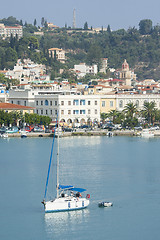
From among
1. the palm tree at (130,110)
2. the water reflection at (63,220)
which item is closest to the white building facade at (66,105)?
the palm tree at (130,110)

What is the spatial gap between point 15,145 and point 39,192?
2982 cm

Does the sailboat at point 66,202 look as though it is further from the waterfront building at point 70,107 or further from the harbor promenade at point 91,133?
the waterfront building at point 70,107

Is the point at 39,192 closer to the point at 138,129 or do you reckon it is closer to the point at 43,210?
the point at 43,210

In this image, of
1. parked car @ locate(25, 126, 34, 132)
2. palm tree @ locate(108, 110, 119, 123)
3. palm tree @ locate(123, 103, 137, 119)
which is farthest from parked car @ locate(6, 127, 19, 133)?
palm tree @ locate(123, 103, 137, 119)

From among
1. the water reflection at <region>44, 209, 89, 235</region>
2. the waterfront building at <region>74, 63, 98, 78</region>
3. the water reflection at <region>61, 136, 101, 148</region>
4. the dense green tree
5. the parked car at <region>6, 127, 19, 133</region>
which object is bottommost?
the water reflection at <region>44, 209, 89, 235</region>

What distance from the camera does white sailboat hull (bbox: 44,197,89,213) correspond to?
4216cm

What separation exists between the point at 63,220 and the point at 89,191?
20.5ft

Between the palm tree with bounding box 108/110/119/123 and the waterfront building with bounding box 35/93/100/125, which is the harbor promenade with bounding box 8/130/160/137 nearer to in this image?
the waterfront building with bounding box 35/93/100/125

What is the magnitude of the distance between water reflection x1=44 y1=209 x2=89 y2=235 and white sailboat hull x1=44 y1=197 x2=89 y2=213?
0.22m

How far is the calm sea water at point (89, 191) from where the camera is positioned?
39875 mm

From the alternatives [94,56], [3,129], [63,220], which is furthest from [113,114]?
[94,56]

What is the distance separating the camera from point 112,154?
68500 mm

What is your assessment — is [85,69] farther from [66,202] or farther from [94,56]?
[66,202]

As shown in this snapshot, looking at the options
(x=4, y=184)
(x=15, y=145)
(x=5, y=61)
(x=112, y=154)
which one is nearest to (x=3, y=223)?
(x=4, y=184)
